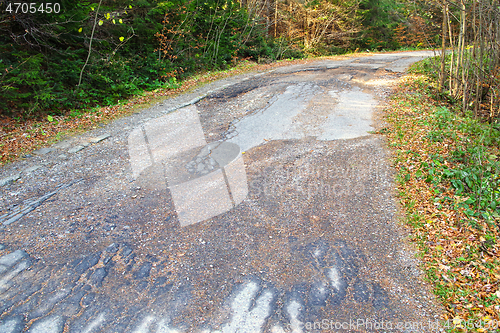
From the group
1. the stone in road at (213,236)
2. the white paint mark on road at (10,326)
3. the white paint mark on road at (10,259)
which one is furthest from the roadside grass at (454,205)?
the white paint mark on road at (10,259)

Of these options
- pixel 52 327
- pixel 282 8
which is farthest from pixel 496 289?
pixel 282 8

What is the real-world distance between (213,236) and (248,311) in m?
1.19

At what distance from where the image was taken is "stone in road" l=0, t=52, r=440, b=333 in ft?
9.09

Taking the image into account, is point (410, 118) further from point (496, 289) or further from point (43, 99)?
point (43, 99)

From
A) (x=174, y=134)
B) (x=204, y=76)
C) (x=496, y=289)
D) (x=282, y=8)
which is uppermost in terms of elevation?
(x=282, y=8)

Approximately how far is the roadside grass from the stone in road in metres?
0.23

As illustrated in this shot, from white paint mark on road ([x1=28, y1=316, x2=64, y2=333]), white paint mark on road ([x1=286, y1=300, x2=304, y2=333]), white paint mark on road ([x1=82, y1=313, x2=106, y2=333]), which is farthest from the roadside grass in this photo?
white paint mark on road ([x1=28, y1=316, x2=64, y2=333])

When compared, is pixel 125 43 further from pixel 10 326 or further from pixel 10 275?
pixel 10 326

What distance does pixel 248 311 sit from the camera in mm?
2768

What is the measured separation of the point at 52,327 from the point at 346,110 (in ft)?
22.9

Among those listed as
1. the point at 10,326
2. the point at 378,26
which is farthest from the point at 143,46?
the point at 378,26

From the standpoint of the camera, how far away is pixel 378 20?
22859mm

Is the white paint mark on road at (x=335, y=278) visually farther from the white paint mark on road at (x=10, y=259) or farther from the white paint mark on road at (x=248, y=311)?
the white paint mark on road at (x=10, y=259)

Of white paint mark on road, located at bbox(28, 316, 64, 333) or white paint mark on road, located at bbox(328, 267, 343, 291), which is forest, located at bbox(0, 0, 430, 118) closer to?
white paint mark on road, located at bbox(28, 316, 64, 333)
